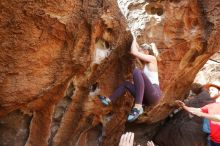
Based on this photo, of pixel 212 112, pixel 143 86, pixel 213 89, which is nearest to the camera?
pixel 143 86

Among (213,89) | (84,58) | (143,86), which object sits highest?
(84,58)

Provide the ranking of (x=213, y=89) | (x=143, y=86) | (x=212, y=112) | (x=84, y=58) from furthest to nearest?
(x=213, y=89), (x=212, y=112), (x=143, y=86), (x=84, y=58)

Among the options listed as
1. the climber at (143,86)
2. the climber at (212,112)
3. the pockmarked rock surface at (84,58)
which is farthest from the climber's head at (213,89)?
the climber at (143,86)

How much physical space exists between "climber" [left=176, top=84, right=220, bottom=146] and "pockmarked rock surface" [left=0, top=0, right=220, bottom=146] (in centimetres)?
91

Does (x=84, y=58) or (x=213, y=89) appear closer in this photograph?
A: (x=84, y=58)

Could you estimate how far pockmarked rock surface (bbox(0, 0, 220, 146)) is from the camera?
13.1 ft

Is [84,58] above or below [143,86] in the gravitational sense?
above

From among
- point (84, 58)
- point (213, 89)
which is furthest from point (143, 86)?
point (213, 89)

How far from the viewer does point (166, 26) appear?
6.53 m

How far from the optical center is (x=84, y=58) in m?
4.68

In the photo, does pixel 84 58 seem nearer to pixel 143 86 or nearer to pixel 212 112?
pixel 143 86

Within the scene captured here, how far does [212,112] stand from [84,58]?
291cm

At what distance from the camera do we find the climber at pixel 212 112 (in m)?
6.17

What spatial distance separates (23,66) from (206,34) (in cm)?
363
